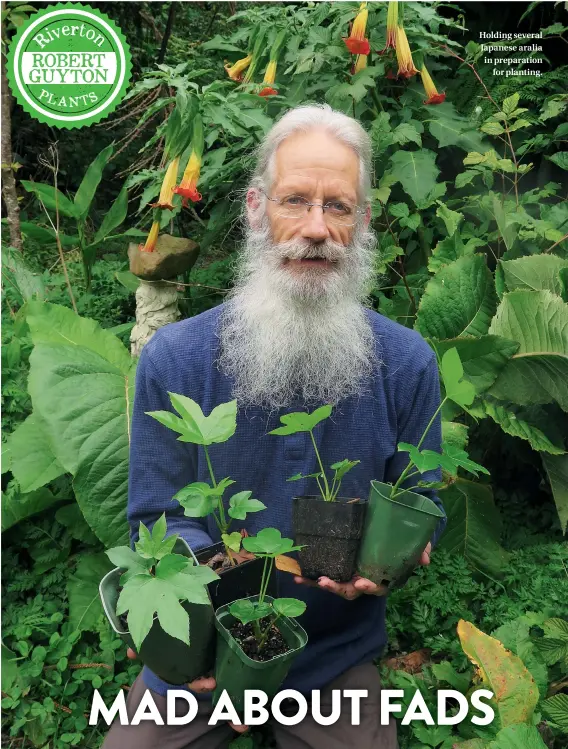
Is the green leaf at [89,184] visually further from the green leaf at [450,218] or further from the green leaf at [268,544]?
the green leaf at [268,544]

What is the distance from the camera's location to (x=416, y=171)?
3020mm

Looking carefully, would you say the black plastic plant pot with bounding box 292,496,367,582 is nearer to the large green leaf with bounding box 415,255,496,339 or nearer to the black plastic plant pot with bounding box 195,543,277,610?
the black plastic plant pot with bounding box 195,543,277,610

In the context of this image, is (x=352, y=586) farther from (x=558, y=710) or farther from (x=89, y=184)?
(x=89, y=184)

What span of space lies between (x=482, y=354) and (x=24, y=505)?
1748mm

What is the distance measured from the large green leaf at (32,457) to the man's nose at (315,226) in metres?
1.19

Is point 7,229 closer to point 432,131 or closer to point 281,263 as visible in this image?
point 432,131

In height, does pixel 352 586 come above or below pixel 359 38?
below

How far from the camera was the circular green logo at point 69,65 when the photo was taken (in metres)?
2.10

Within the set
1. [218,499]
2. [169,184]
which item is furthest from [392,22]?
[218,499]

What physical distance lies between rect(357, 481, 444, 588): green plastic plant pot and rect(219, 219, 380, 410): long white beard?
1.57ft

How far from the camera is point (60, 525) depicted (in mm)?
2729

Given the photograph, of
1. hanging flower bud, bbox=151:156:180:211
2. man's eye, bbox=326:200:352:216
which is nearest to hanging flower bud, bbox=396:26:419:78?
hanging flower bud, bbox=151:156:180:211

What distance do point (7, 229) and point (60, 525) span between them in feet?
7.47

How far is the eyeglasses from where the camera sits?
1662 millimetres
